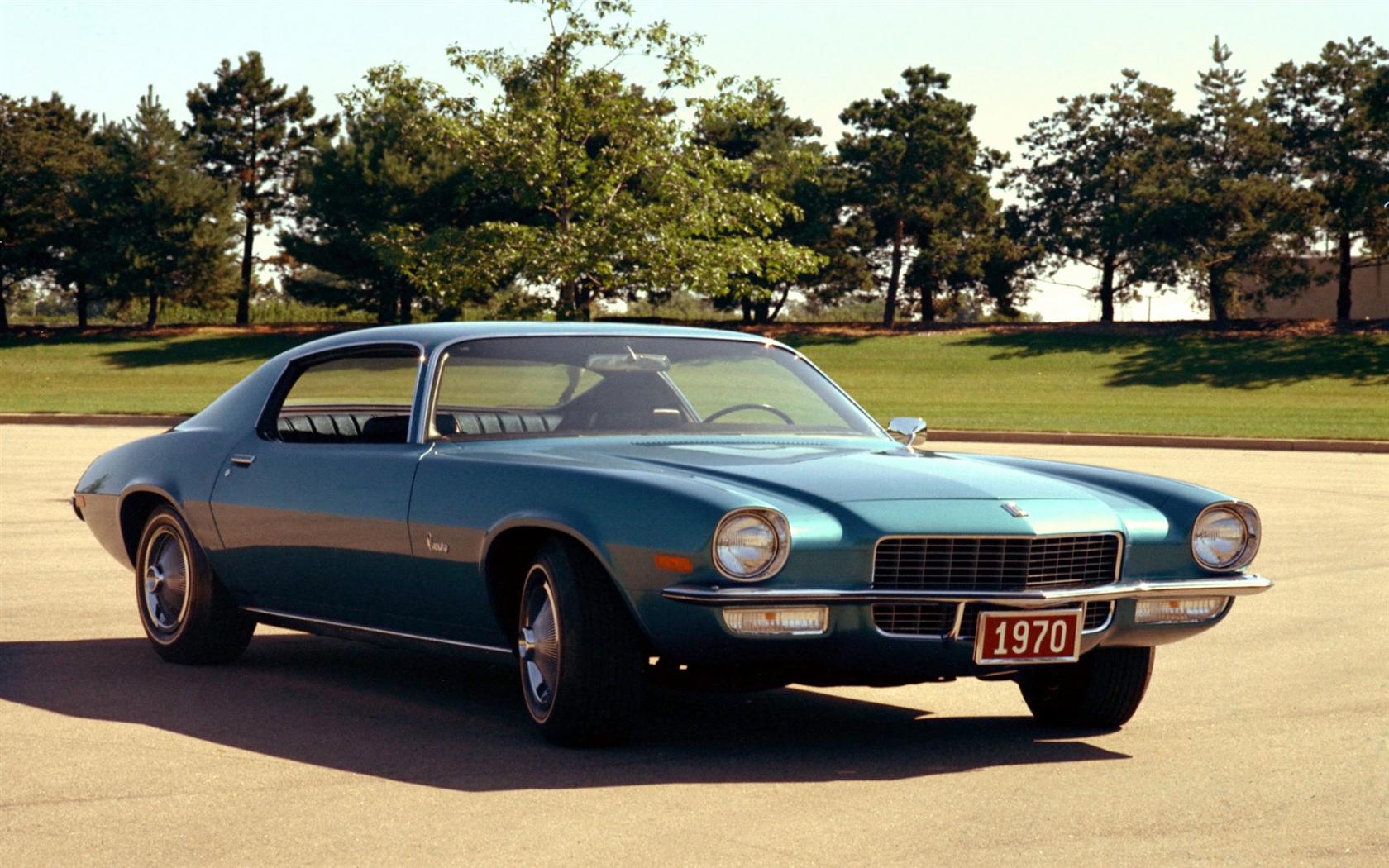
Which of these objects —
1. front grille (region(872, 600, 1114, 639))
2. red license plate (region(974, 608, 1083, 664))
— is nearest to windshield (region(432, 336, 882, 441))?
front grille (region(872, 600, 1114, 639))

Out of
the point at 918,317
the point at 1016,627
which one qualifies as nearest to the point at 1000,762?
the point at 1016,627

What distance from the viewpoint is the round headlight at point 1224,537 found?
607cm

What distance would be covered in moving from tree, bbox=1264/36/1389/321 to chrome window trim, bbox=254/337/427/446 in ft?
168

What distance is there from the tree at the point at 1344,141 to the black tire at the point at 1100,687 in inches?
2028

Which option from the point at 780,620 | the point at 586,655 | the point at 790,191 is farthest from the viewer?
the point at 790,191

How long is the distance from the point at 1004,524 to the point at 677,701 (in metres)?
1.75

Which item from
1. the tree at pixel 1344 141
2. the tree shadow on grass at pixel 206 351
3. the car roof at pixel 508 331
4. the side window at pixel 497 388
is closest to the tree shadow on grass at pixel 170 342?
the tree shadow on grass at pixel 206 351

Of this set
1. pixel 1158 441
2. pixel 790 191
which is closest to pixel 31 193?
pixel 790 191

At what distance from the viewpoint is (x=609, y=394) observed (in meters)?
6.71

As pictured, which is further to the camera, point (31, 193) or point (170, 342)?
point (31, 193)

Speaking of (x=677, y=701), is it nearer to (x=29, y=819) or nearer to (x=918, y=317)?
(x=29, y=819)

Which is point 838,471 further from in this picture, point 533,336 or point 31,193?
point 31,193

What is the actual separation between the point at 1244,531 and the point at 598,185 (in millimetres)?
31250

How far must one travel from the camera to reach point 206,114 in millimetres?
76188
